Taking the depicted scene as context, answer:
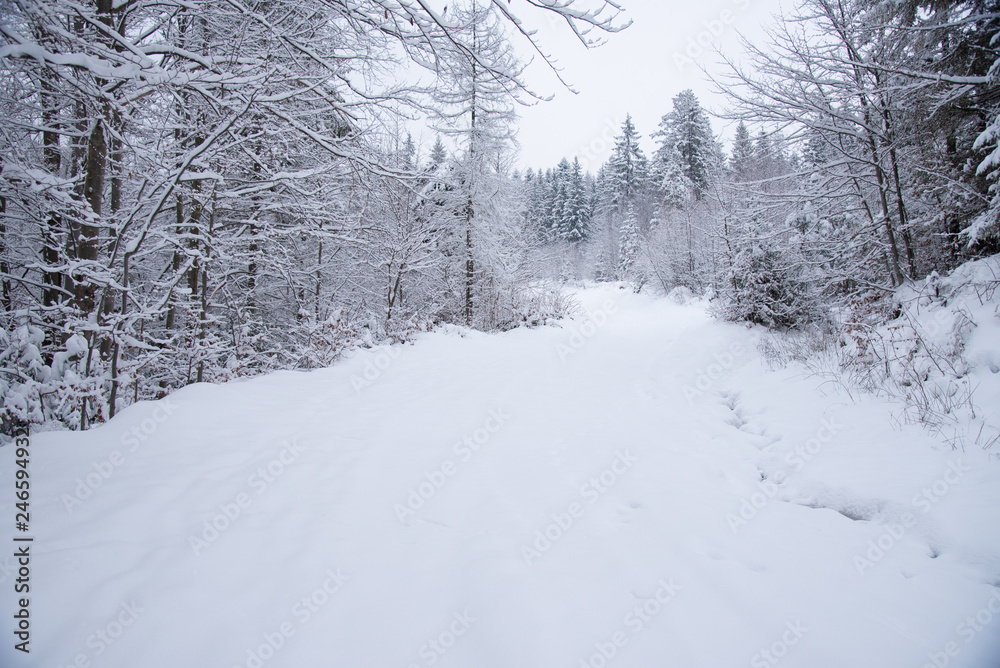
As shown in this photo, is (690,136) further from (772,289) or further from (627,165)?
(772,289)

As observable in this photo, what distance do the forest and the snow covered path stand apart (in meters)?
1.61

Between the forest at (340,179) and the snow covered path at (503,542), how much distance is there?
5.28 ft

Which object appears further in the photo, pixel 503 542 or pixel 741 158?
pixel 741 158

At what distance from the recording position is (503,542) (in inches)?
81.2

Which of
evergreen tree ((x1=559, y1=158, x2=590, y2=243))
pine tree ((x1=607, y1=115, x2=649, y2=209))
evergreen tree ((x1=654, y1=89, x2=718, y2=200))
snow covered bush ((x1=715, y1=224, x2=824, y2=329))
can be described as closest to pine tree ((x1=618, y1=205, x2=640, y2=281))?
evergreen tree ((x1=654, y1=89, x2=718, y2=200))

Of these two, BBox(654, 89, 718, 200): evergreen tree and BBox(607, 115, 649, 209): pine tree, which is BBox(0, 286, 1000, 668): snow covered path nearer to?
BBox(654, 89, 718, 200): evergreen tree

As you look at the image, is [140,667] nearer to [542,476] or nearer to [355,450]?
[355,450]

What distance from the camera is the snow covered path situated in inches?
55.9

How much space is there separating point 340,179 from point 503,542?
299 inches

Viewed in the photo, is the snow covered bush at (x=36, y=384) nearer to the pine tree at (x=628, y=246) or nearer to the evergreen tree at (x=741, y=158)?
the evergreen tree at (x=741, y=158)

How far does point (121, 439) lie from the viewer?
2.83 m

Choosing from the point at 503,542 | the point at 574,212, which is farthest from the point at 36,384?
the point at 574,212

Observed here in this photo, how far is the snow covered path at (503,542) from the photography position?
1.42 m

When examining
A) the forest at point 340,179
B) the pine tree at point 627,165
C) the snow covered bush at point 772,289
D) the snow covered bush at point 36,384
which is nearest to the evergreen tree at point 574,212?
the pine tree at point 627,165
